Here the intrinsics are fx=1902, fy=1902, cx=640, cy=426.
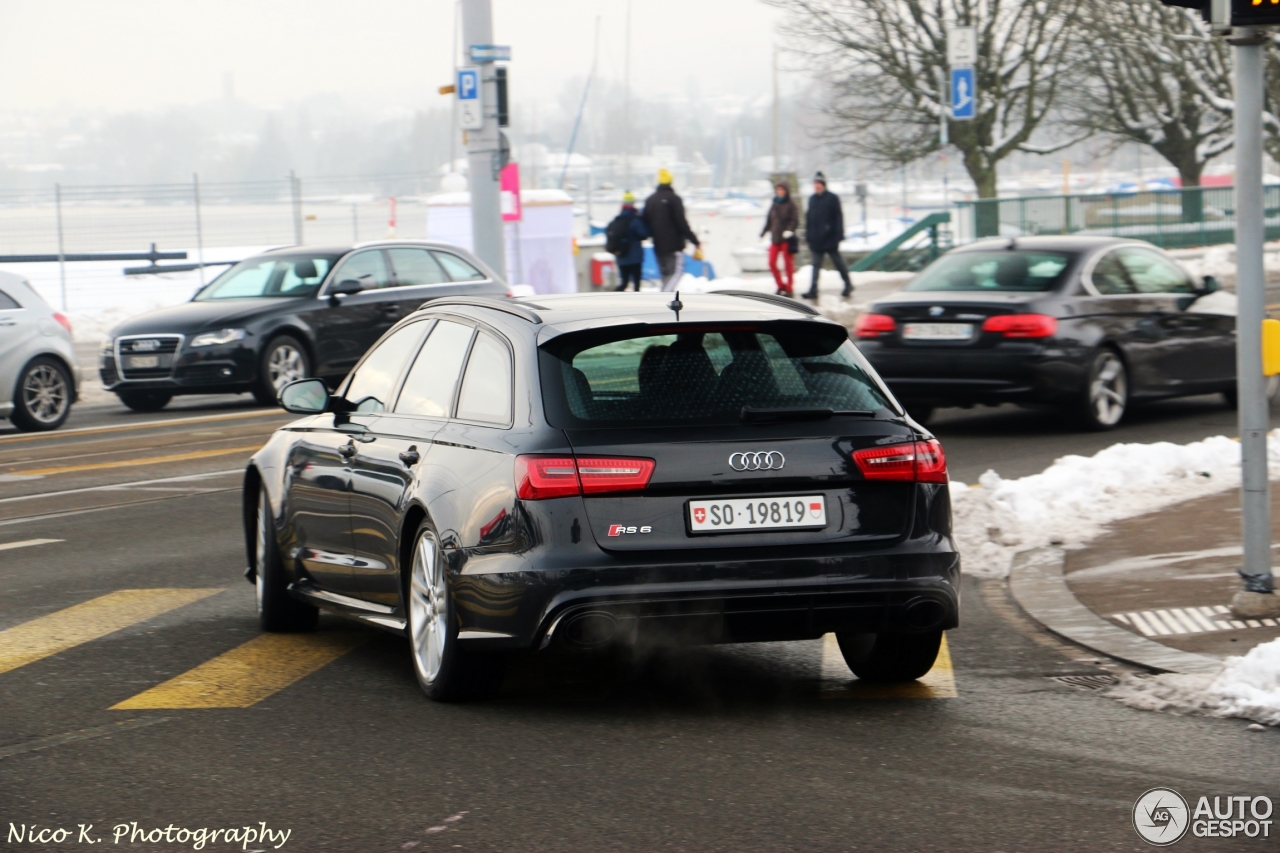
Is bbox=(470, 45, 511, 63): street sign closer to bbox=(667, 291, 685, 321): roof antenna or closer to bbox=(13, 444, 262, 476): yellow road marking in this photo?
bbox=(13, 444, 262, 476): yellow road marking

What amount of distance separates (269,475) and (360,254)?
40.3 feet

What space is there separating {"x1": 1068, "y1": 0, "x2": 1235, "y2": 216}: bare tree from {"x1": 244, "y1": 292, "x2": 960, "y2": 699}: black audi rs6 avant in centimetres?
4267

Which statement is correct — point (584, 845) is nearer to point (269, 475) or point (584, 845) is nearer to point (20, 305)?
point (269, 475)

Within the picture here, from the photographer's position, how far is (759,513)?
5914 millimetres

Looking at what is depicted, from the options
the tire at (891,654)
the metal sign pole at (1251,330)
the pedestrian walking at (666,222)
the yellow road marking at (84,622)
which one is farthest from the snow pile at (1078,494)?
the pedestrian walking at (666,222)

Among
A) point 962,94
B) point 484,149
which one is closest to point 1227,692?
point 484,149

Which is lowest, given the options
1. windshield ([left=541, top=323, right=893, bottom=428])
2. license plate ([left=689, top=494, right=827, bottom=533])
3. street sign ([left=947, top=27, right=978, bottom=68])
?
license plate ([left=689, top=494, right=827, bottom=533])

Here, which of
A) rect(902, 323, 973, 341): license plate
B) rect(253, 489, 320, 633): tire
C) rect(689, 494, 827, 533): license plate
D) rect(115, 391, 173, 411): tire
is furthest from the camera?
rect(115, 391, 173, 411): tire

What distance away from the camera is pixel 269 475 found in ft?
26.1

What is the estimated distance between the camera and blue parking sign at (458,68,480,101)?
2275cm

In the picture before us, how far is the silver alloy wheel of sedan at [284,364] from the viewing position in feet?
62.4

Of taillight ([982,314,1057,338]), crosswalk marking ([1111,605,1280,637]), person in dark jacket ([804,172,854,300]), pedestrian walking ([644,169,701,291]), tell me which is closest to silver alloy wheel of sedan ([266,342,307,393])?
taillight ([982,314,1057,338])

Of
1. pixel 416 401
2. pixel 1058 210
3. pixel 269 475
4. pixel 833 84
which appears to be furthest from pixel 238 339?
pixel 833 84

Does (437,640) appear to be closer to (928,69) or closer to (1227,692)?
(1227,692)
